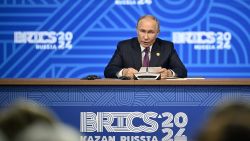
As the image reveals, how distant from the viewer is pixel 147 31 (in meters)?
5.32

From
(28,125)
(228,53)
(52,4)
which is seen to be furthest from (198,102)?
(28,125)

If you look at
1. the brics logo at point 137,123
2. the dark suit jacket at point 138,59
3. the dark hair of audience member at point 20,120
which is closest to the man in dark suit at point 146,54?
the dark suit jacket at point 138,59

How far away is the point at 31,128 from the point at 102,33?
6.09 meters

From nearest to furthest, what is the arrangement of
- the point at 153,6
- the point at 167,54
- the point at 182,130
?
the point at 182,130, the point at 167,54, the point at 153,6

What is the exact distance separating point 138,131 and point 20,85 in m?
0.98

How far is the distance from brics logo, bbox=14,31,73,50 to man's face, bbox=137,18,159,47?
1.55 metres

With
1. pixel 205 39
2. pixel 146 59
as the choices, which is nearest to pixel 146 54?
pixel 146 59

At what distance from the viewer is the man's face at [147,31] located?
17.4ft

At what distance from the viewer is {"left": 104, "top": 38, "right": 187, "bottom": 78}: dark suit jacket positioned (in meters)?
5.19

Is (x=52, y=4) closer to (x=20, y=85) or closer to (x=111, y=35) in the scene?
(x=111, y=35)

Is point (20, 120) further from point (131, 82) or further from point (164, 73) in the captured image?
point (164, 73)

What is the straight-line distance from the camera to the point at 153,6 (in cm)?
656

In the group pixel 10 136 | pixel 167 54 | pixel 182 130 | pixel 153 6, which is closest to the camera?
pixel 10 136

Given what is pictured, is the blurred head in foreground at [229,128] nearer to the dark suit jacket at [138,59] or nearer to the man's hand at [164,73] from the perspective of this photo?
the man's hand at [164,73]
